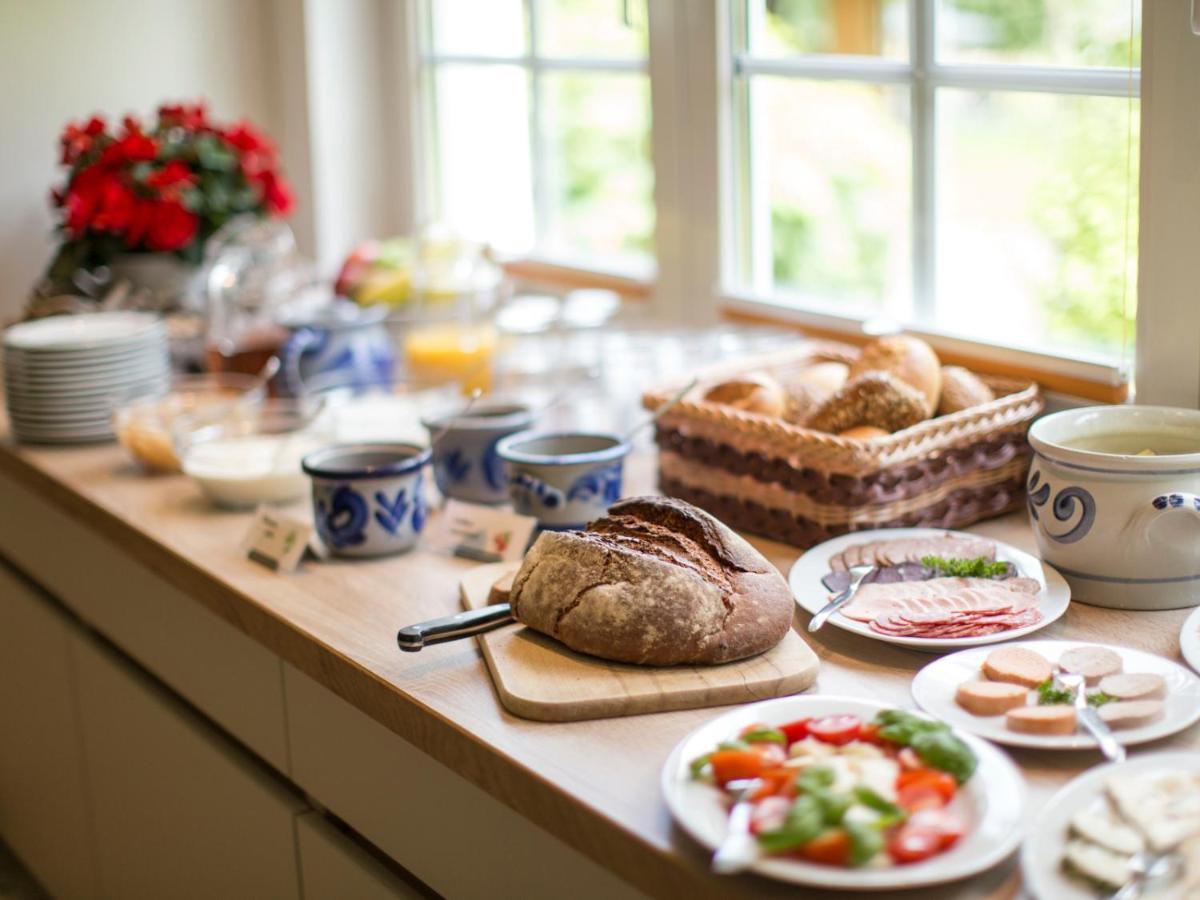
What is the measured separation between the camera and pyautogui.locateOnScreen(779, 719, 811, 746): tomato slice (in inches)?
35.6

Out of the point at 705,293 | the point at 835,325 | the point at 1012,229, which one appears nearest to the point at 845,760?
the point at 835,325

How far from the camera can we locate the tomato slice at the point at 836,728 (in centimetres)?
88

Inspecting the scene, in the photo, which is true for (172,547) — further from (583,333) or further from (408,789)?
(583,333)

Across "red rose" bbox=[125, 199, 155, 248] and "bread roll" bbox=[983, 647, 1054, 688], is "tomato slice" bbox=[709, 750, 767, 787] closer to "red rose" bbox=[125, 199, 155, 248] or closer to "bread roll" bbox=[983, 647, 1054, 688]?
"bread roll" bbox=[983, 647, 1054, 688]

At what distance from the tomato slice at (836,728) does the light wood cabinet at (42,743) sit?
1.21 metres

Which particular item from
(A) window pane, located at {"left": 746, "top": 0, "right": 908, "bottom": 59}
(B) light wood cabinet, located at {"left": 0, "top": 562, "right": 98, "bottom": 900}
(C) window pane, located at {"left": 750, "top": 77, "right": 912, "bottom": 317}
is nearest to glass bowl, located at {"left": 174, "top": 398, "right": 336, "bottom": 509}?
(B) light wood cabinet, located at {"left": 0, "top": 562, "right": 98, "bottom": 900}

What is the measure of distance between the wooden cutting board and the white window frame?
50cm

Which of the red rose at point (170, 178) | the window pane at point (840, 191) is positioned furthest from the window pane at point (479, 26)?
the window pane at point (840, 191)

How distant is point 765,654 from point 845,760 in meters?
0.23

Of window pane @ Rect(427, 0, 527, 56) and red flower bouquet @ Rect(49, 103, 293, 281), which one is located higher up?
window pane @ Rect(427, 0, 527, 56)

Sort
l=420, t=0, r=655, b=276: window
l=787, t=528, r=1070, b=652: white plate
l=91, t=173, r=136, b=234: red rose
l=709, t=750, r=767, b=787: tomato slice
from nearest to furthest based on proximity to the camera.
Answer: l=709, t=750, r=767, b=787: tomato slice
l=787, t=528, r=1070, b=652: white plate
l=91, t=173, r=136, b=234: red rose
l=420, t=0, r=655, b=276: window

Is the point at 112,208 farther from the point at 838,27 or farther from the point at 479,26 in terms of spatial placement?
the point at 838,27

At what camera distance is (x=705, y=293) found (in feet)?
6.36

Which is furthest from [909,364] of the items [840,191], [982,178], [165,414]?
[840,191]
